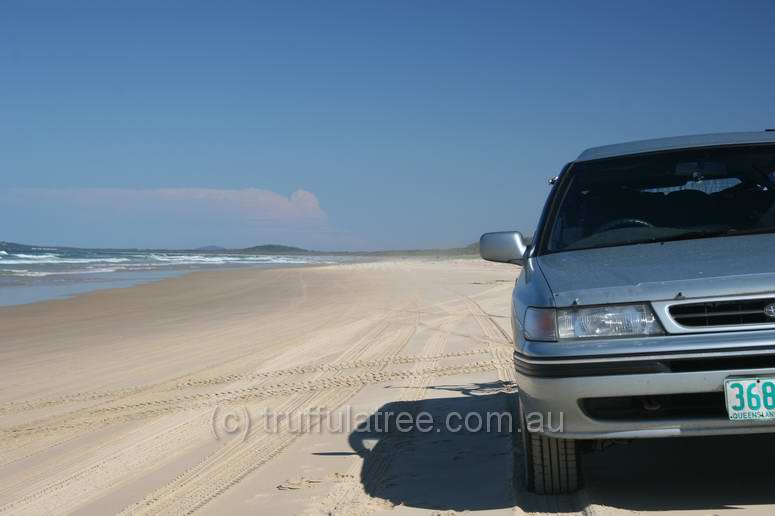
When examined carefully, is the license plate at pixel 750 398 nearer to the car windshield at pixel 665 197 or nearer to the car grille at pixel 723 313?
the car grille at pixel 723 313

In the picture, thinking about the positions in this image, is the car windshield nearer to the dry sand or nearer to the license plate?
the license plate

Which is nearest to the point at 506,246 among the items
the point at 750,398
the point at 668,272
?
the point at 668,272

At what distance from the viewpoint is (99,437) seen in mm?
5773

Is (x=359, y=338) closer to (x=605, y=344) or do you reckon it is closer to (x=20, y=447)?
(x=20, y=447)

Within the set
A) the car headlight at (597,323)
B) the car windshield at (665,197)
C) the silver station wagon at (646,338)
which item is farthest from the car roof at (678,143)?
the car headlight at (597,323)

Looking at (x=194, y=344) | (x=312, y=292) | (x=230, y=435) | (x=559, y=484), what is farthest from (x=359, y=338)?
(x=312, y=292)

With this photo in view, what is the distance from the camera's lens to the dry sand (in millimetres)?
4031

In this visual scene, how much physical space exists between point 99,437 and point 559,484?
3.44 m

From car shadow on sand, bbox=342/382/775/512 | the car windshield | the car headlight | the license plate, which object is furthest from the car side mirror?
the license plate

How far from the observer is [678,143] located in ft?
16.1

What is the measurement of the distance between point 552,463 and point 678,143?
2208 millimetres

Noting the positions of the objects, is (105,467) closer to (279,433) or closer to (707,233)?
(279,433)

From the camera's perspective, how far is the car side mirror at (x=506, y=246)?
4844 millimetres

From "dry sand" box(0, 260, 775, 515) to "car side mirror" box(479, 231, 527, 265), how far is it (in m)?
1.16
